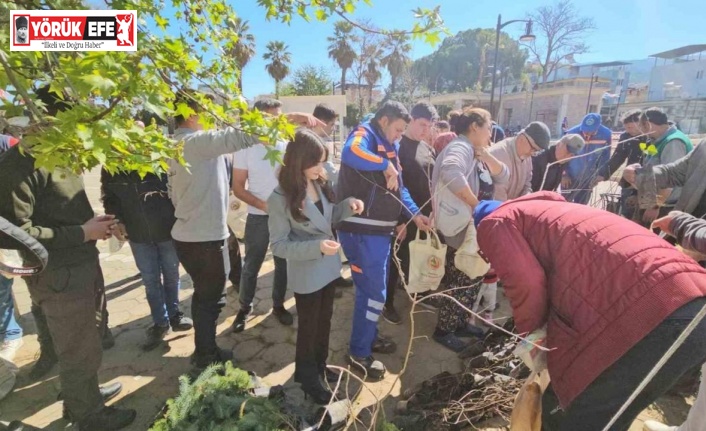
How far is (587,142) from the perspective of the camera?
16.7ft

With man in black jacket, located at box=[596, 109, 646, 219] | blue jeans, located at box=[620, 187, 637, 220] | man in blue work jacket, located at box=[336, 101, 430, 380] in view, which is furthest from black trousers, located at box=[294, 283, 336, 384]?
man in black jacket, located at box=[596, 109, 646, 219]

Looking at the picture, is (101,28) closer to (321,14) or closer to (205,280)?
(321,14)

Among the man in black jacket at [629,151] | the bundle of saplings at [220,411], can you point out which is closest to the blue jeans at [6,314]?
the bundle of saplings at [220,411]

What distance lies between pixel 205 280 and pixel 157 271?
35.7 inches

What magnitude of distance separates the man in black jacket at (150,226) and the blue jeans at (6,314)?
0.91m

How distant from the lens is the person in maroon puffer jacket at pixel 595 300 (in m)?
1.38

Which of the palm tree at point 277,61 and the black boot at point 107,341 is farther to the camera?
the palm tree at point 277,61

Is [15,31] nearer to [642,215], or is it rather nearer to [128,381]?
[128,381]

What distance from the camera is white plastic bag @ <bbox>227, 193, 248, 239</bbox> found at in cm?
383

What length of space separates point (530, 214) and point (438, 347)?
185 cm

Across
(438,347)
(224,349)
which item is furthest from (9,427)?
(438,347)

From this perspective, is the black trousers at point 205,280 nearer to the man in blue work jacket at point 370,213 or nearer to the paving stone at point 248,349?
the paving stone at point 248,349

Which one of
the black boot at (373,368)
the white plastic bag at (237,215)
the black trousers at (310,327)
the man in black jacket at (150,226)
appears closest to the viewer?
the black trousers at (310,327)

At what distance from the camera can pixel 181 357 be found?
9.58 ft
